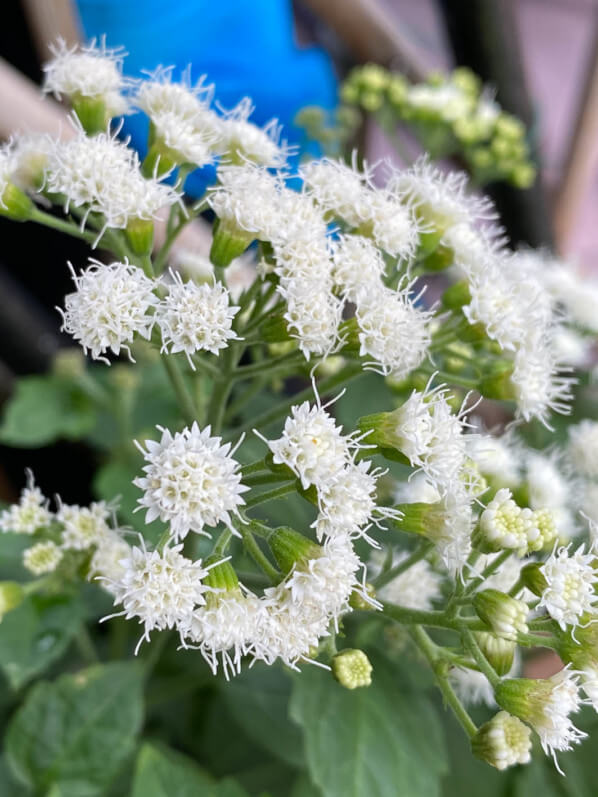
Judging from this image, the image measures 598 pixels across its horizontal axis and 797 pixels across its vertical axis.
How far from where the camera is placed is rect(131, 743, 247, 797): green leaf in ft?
1.87

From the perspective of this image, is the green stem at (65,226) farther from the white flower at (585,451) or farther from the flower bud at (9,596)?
the white flower at (585,451)

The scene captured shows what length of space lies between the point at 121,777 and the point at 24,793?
0.33 ft

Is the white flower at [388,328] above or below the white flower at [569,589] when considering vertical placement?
above

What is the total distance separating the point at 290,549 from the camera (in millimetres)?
421

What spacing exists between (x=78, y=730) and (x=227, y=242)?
17.5 inches

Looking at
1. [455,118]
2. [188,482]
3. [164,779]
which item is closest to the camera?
[188,482]

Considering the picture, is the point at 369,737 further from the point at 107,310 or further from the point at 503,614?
the point at 107,310

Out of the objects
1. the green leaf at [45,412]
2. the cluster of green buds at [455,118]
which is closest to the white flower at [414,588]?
the green leaf at [45,412]

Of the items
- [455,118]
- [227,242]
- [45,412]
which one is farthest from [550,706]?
[455,118]

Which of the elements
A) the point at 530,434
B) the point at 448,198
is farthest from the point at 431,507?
the point at 530,434

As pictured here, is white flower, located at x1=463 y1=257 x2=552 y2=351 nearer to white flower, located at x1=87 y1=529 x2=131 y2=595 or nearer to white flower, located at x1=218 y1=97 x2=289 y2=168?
white flower, located at x1=218 y1=97 x2=289 y2=168

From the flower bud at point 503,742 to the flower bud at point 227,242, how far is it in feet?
1.10

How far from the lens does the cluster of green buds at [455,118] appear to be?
1.09 m

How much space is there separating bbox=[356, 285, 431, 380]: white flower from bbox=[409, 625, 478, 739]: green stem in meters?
0.18
